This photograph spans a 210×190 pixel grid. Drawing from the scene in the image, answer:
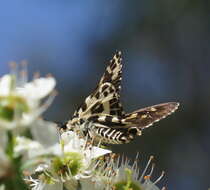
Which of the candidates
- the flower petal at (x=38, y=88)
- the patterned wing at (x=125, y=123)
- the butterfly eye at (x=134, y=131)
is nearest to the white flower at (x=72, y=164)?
the patterned wing at (x=125, y=123)

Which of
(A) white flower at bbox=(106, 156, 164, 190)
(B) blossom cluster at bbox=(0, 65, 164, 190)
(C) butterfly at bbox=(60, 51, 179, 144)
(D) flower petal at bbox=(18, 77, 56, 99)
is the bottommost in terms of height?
(A) white flower at bbox=(106, 156, 164, 190)

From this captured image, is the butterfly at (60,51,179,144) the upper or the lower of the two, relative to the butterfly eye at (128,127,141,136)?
upper

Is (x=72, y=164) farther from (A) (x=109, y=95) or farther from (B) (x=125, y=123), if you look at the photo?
(A) (x=109, y=95)

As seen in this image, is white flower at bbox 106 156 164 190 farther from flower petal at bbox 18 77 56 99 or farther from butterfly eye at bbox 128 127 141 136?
flower petal at bbox 18 77 56 99

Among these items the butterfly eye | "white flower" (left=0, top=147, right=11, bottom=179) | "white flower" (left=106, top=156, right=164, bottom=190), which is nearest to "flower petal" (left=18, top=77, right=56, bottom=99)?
"white flower" (left=0, top=147, right=11, bottom=179)

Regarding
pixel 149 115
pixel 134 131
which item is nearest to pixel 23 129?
pixel 134 131
